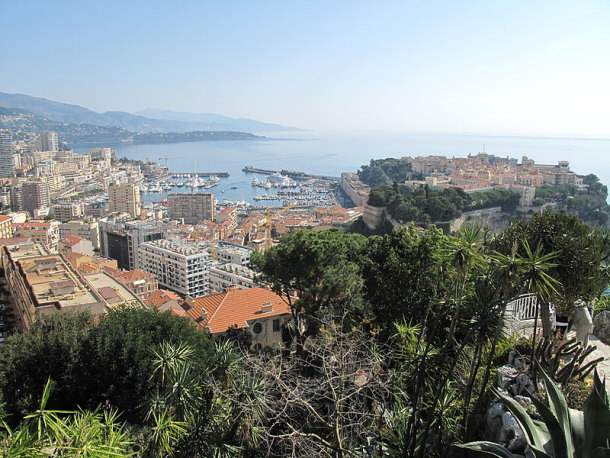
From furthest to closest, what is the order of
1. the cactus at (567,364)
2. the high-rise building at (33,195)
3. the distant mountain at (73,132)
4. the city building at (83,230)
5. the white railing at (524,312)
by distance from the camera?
the distant mountain at (73,132), the high-rise building at (33,195), the city building at (83,230), the white railing at (524,312), the cactus at (567,364)

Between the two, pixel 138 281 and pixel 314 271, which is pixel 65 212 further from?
pixel 314 271

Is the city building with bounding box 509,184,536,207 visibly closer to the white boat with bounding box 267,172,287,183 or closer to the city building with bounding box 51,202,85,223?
the city building with bounding box 51,202,85,223

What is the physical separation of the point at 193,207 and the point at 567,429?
51.0 meters

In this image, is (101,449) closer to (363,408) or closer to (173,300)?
(363,408)

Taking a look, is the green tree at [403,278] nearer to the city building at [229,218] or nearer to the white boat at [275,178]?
the city building at [229,218]

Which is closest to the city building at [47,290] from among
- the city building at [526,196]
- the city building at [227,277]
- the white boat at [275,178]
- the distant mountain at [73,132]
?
the city building at [227,277]

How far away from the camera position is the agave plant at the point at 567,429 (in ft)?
7.09

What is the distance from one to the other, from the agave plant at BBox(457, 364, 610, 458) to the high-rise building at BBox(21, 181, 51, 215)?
52117mm

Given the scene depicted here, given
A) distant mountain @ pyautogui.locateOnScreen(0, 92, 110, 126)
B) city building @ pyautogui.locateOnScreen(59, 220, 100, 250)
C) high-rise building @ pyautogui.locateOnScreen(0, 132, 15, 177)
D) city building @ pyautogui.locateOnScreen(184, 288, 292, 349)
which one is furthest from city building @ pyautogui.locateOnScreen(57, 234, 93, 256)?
distant mountain @ pyautogui.locateOnScreen(0, 92, 110, 126)

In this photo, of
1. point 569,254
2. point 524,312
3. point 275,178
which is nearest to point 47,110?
point 275,178

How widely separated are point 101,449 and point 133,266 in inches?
1174

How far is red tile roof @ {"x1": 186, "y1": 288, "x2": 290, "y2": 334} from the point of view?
9.53 metres

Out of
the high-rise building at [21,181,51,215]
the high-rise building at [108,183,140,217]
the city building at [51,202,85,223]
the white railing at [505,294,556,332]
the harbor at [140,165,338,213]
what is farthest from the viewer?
the harbor at [140,165,338,213]

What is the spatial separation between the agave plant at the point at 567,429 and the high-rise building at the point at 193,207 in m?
49.5
